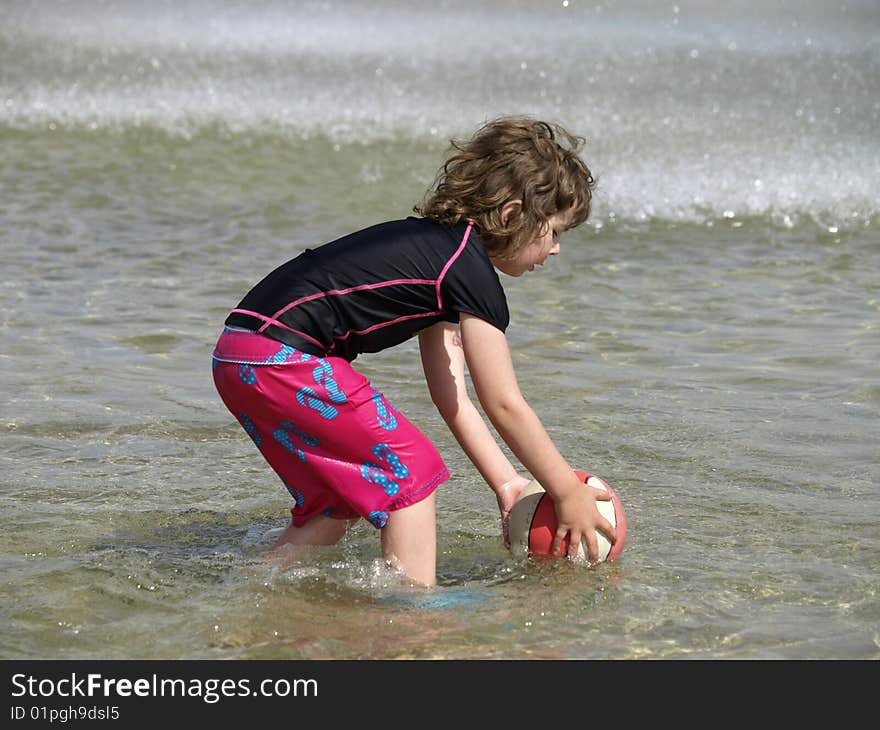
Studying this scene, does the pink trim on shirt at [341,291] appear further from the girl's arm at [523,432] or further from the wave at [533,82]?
the wave at [533,82]

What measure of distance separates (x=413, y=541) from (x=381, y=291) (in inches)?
27.8

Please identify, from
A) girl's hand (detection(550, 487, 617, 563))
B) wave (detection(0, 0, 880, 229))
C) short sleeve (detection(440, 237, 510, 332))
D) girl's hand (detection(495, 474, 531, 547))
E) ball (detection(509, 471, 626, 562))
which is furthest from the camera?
wave (detection(0, 0, 880, 229))

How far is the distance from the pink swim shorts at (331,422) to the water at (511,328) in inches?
11.0

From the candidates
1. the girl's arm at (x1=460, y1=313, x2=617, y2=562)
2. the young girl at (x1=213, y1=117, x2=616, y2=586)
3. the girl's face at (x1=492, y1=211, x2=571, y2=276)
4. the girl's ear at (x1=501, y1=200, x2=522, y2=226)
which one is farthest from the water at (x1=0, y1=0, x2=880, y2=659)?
the girl's ear at (x1=501, y1=200, x2=522, y2=226)

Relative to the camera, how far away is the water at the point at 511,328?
12.4 feet

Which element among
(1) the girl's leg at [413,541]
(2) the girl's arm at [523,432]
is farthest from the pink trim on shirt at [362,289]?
(1) the girl's leg at [413,541]

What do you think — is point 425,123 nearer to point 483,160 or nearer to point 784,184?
point 784,184

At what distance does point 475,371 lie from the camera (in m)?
3.69

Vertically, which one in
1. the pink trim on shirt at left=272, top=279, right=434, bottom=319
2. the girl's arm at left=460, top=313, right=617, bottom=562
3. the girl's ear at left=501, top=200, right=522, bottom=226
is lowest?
the girl's arm at left=460, top=313, right=617, bottom=562

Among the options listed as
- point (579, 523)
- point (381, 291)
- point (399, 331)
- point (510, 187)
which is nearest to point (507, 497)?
point (579, 523)

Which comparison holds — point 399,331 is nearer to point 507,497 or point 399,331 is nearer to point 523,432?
point 523,432

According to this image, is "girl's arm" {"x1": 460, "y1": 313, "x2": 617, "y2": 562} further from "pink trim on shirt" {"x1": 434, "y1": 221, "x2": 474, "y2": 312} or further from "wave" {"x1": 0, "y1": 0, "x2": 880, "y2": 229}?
"wave" {"x1": 0, "y1": 0, "x2": 880, "y2": 229}

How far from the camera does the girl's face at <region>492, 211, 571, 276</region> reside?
382 cm
